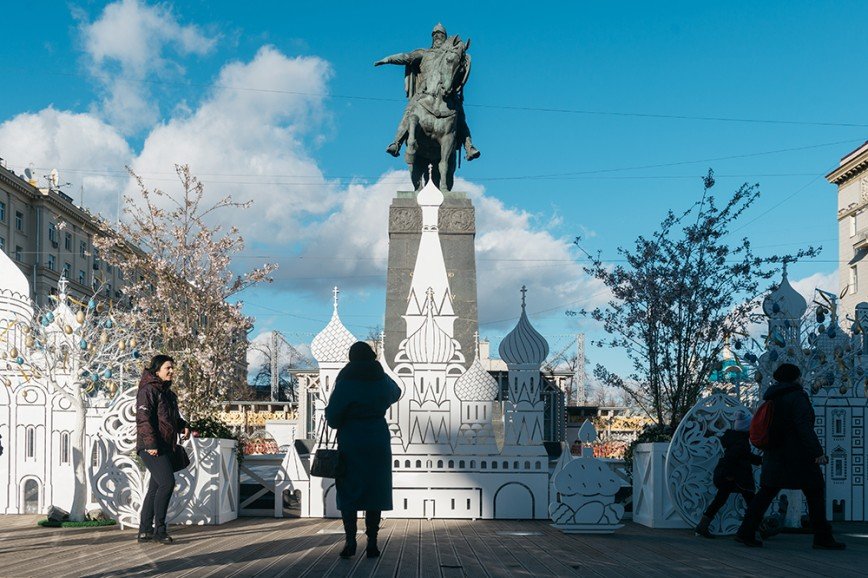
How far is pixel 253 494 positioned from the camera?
43.1 ft

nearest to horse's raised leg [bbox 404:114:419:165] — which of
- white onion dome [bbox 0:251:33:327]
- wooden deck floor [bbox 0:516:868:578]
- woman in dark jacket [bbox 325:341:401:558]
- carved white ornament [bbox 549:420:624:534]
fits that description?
white onion dome [bbox 0:251:33:327]

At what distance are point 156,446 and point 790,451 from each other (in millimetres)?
5560

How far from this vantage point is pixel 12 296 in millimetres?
13406

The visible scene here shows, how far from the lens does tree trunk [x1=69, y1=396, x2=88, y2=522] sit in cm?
1127

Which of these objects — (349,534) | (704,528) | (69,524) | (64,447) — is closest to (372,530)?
(349,534)

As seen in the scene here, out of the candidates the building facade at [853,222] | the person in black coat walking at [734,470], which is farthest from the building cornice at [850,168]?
the person in black coat walking at [734,470]

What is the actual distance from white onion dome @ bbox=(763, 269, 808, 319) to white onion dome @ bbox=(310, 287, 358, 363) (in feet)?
15.6

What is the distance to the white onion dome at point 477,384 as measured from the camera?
11883 millimetres

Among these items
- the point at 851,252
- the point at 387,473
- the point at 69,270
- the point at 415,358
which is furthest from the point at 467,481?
the point at 69,270

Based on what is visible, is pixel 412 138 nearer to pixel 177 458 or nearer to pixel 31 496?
pixel 31 496

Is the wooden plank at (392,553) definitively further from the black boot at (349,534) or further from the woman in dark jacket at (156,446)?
the woman in dark jacket at (156,446)

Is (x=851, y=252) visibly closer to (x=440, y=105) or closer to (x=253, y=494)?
(x=440, y=105)

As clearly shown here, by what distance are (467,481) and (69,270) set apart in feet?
199

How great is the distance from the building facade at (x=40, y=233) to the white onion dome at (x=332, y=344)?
48.7 metres
